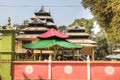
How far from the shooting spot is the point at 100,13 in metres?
33.6

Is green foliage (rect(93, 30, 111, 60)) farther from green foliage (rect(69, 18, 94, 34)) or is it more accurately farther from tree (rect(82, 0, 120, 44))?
tree (rect(82, 0, 120, 44))

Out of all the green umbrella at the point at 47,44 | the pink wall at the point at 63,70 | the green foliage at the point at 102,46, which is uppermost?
the green foliage at the point at 102,46

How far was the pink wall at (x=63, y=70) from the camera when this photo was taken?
20.0 meters

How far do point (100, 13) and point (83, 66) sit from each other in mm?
14293

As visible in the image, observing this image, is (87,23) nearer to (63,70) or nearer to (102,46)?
(102,46)

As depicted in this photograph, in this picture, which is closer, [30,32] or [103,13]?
[103,13]

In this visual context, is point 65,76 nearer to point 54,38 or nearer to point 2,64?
point 2,64

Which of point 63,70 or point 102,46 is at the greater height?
point 102,46

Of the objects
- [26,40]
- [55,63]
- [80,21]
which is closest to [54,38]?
[55,63]

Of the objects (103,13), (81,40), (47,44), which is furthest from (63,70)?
(81,40)

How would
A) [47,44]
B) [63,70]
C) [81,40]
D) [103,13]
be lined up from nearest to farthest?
1. [63,70]
2. [47,44]
3. [103,13]
4. [81,40]

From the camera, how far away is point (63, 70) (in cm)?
2023

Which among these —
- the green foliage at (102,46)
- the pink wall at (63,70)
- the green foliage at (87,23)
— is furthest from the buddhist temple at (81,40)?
the pink wall at (63,70)

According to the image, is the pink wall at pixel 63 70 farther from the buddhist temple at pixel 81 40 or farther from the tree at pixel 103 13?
the buddhist temple at pixel 81 40
